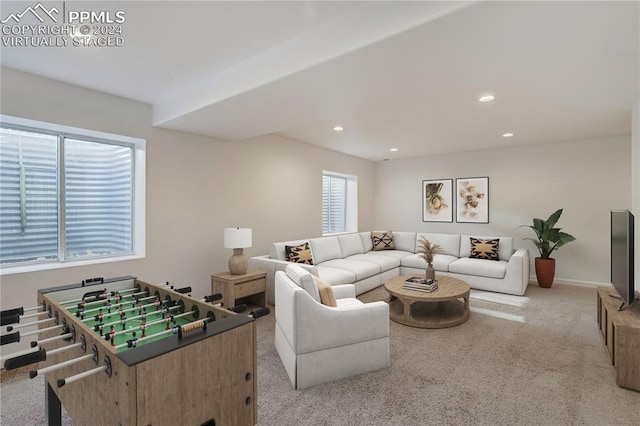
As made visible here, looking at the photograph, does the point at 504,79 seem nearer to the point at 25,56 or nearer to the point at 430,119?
the point at 430,119

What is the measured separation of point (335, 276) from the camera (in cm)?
411

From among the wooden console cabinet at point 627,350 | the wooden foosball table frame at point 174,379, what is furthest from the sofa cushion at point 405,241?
the wooden foosball table frame at point 174,379

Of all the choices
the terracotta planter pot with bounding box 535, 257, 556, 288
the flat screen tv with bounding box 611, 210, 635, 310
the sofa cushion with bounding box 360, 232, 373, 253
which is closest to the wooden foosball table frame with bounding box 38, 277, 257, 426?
the flat screen tv with bounding box 611, 210, 635, 310

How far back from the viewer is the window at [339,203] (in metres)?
6.47

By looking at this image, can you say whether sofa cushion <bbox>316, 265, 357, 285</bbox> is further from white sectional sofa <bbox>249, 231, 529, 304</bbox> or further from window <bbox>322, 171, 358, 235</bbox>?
window <bbox>322, 171, 358, 235</bbox>

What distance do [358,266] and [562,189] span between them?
3897mm

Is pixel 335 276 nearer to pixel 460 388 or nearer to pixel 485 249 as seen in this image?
Answer: pixel 460 388

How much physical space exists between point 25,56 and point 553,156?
712 cm

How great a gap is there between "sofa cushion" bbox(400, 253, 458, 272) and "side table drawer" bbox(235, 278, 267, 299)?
2808 mm

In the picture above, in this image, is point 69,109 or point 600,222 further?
point 600,222

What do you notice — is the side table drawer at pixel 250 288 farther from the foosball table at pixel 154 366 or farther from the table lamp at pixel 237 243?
the foosball table at pixel 154 366

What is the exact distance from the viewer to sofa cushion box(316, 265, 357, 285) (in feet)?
13.2

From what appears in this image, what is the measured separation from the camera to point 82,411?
1375 millimetres

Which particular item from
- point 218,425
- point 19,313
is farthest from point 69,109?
point 218,425
